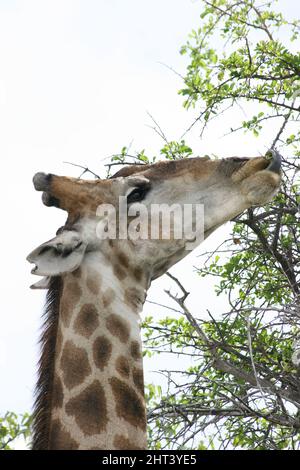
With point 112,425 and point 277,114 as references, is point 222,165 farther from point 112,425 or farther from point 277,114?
point 277,114

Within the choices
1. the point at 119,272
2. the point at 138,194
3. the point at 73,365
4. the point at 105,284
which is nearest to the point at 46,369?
the point at 73,365

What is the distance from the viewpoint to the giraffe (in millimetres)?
3795

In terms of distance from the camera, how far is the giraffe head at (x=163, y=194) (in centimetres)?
437

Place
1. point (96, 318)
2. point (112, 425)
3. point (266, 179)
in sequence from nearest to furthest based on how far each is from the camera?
point (112, 425) < point (96, 318) < point (266, 179)

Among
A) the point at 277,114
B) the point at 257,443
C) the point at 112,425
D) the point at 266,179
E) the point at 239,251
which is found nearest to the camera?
the point at 112,425

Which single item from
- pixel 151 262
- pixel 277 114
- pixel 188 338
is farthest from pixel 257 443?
pixel 277 114

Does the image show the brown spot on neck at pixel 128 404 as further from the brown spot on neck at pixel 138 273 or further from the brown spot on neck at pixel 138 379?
the brown spot on neck at pixel 138 273

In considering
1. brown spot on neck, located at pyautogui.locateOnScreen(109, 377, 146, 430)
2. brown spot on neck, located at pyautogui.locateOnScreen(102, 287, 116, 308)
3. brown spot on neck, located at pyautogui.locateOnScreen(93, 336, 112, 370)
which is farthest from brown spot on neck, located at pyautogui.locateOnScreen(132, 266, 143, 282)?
brown spot on neck, located at pyautogui.locateOnScreen(109, 377, 146, 430)

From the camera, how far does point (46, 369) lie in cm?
398

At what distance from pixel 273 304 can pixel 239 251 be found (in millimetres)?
602

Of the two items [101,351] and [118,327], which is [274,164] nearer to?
[118,327]

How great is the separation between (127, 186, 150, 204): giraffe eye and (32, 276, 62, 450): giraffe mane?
55 centimetres

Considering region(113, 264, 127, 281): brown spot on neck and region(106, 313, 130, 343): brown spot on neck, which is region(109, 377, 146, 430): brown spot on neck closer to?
region(106, 313, 130, 343): brown spot on neck

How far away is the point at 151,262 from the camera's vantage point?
14.4ft
